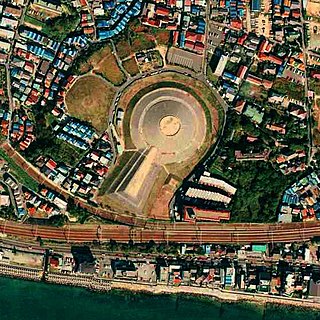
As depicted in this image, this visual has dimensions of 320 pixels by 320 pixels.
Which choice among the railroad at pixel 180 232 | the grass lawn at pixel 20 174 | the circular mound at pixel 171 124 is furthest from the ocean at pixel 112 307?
the circular mound at pixel 171 124

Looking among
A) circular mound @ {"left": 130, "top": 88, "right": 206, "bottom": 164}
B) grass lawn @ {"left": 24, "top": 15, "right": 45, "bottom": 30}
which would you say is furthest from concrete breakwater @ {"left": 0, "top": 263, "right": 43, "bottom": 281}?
grass lawn @ {"left": 24, "top": 15, "right": 45, "bottom": 30}

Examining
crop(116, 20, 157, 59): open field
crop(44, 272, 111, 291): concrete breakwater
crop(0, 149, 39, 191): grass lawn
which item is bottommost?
crop(44, 272, 111, 291): concrete breakwater

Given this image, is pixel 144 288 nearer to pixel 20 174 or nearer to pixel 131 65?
pixel 20 174

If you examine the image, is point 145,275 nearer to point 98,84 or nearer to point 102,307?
point 102,307

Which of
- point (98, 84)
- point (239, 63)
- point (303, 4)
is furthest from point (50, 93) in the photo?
point (303, 4)

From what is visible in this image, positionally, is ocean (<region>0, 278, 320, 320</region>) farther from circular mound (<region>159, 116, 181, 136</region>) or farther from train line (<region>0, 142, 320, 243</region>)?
circular mound (<region>159, 116, 181, 136</region>)
